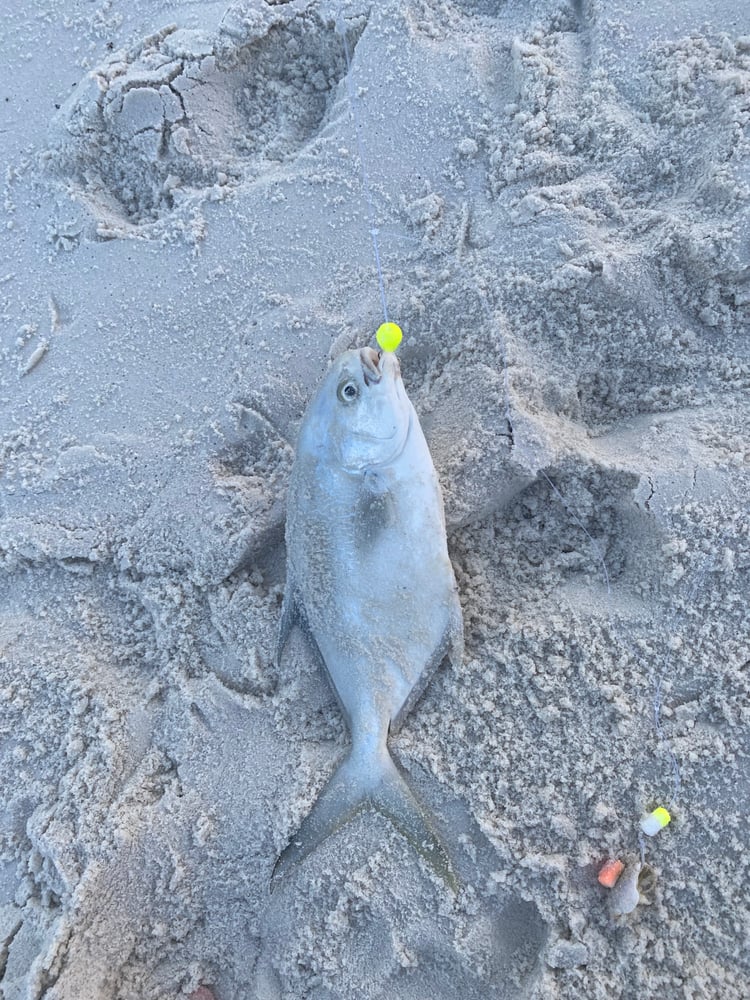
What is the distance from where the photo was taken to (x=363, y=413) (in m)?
2.59

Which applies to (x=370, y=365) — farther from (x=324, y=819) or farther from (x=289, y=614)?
(x=324, y=819)

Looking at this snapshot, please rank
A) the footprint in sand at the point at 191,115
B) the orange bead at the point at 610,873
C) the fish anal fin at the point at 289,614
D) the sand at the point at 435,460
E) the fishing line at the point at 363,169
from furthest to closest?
1. the footprint in sand at the point at 191,115
2. the fishing line at the point at 363,169
3. the fish anal fin at the point at 289,614
4. the sand at the point at 435,460
5. the orange bead at the point at 610,873

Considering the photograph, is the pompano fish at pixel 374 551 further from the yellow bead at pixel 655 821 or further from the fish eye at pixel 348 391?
the yellow bead at pixel 655 821

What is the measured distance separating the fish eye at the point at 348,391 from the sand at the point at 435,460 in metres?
0.45

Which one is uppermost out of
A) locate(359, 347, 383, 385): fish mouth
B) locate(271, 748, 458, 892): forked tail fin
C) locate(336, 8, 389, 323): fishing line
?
locate(336, 8, 389, 323): fishing line

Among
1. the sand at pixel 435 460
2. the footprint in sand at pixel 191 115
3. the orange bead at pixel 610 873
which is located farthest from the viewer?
the footprint in sand at pixel 191 115

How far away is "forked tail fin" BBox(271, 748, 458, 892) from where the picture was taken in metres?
2.42

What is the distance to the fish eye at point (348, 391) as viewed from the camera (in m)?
2.61

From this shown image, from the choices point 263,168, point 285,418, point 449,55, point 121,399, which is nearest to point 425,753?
point 285,418

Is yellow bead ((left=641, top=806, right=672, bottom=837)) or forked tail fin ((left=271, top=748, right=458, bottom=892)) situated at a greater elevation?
forked tail fin ((left=271, top=748, right=458, bottom=892))

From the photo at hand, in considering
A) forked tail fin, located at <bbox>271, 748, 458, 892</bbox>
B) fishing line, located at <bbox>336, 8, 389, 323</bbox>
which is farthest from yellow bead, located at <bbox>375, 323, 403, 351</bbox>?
forked tail fin, located at <bbox>271, 748, 458, 892</bbox>

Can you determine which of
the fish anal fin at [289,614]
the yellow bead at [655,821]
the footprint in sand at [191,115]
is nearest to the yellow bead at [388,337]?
the fish anal fin at [289,614]

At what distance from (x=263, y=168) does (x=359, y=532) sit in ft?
6.61

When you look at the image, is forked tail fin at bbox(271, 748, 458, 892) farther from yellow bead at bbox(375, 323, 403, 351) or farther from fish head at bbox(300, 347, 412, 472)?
yellow bead at bbox(375, 323, 403, 351)
